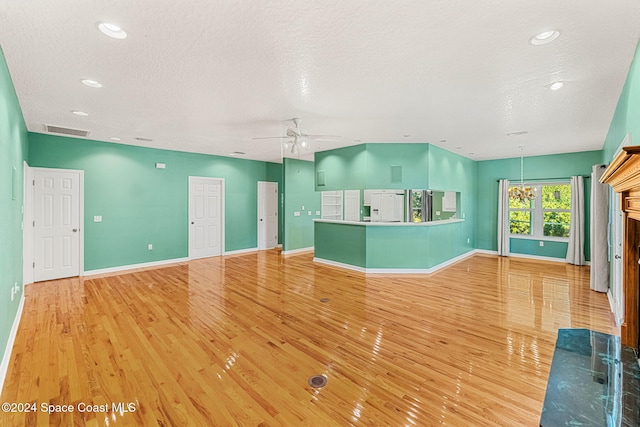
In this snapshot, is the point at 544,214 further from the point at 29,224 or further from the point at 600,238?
the point at 29,224

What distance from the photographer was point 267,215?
8734 millimetres

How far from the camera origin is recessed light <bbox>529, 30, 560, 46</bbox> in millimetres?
2115

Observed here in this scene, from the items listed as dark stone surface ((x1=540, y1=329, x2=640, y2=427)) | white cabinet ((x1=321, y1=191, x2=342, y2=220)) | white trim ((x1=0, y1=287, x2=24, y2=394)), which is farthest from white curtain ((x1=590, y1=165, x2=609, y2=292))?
white trim ((x1=0, y1=287, x2=24, y2=394))

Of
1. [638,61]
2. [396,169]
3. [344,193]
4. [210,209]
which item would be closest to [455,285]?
[396,169]

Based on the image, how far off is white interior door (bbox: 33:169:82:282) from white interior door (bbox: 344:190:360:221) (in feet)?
18.1

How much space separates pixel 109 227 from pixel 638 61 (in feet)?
26.6

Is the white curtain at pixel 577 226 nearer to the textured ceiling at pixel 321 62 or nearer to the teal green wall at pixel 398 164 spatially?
the textured ceiling at pixel 321 62

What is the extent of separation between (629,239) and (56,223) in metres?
7.90

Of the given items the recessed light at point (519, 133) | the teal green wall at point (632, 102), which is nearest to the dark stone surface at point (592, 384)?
the teal green wall at point (632, 102)

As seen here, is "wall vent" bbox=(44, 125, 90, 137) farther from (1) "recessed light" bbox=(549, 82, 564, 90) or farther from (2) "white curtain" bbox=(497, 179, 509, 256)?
(2) "white curtain" bbox=(497, 179, 509, 256)

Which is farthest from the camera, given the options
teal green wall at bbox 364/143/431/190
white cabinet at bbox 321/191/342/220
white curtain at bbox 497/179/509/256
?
white curtain at bbox 497/179/509/256

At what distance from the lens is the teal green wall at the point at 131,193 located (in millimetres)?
5539

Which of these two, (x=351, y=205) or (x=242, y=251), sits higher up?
(x=351, y=205)

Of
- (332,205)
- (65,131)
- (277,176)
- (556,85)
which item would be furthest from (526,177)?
(65,131)
